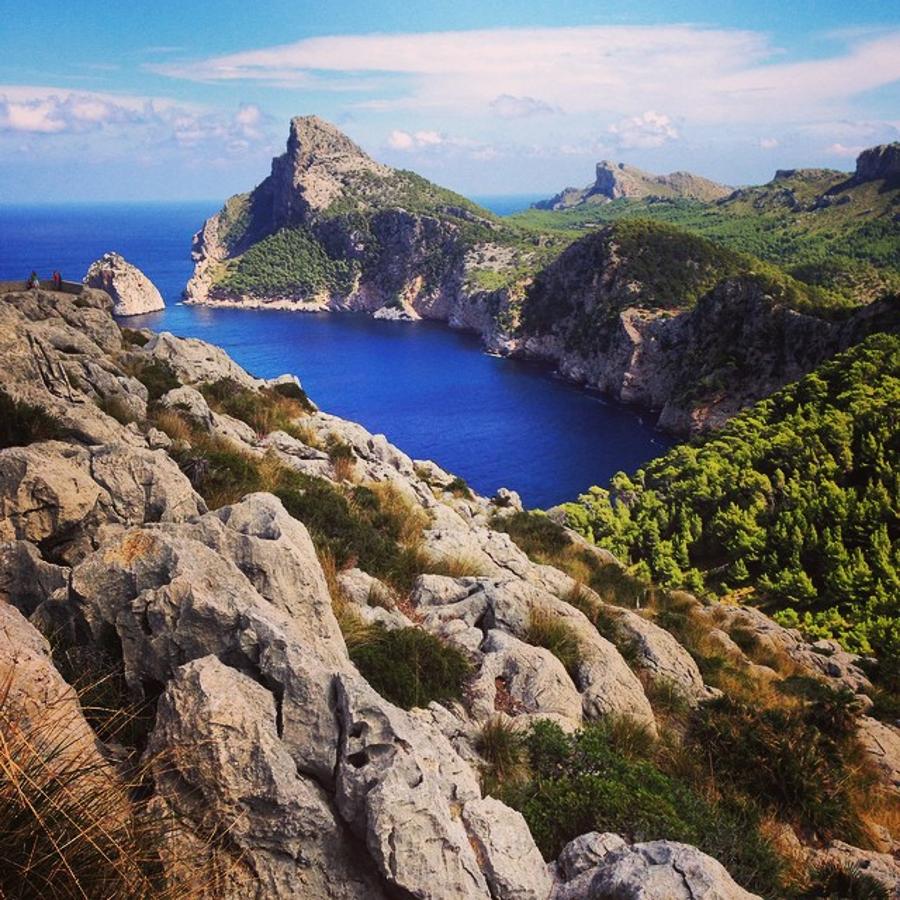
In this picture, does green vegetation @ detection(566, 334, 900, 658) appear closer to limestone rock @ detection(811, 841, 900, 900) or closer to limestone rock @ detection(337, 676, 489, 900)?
limestone rock @ detection(811, 841, 900, 900)

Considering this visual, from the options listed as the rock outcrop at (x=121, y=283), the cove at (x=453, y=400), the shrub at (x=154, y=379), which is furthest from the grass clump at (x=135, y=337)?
the rock outcrop at (x=121, y=283)

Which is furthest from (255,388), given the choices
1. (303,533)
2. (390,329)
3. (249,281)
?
(249,281)

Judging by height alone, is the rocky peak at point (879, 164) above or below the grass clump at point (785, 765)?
above

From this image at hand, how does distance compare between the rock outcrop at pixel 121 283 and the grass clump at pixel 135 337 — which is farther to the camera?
the rock outcrop at pixel 121 283

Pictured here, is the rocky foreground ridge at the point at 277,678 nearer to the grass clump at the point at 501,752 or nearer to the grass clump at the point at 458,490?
the grass clump at the point at 501,752

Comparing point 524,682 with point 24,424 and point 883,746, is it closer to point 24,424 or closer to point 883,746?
point 883,746
